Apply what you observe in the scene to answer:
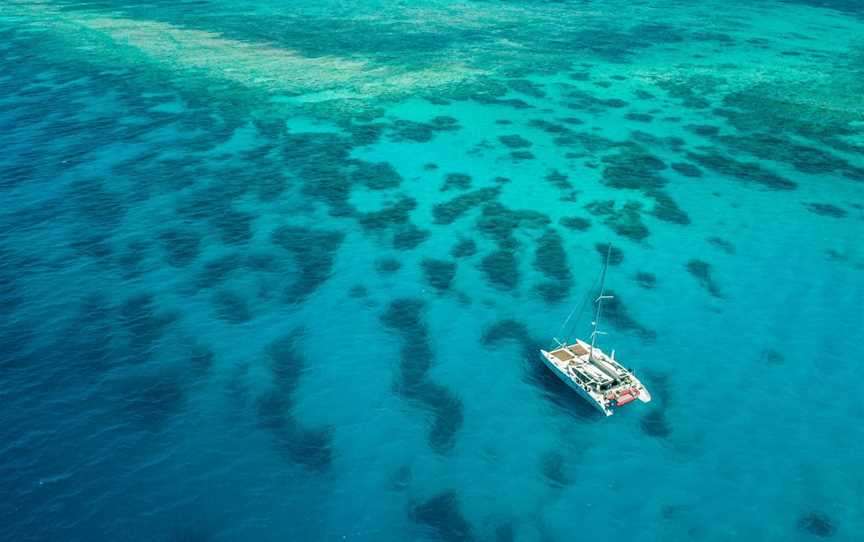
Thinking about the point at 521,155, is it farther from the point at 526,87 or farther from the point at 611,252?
the point at 526,87

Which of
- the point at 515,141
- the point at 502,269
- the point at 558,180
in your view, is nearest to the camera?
the point at 502,269

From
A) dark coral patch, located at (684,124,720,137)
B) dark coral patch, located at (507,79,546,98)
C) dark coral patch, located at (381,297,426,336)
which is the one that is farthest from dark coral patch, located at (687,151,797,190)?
dark coral patch, located at (381,297,426,336)

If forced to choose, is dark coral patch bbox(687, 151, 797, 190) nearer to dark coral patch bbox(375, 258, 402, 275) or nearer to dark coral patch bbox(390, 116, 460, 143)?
dark coral patch bbox(390, 116, 460, 143)

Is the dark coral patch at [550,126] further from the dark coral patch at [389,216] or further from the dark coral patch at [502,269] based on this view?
the dark coral patch at [502,269]

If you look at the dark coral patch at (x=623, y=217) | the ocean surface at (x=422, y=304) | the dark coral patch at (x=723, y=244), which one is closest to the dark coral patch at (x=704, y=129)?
the ocean surface at (x=422, y=304)

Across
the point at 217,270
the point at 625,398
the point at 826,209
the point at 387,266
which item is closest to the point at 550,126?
the point at 826,209

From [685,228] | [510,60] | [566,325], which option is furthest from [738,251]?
[510,60]

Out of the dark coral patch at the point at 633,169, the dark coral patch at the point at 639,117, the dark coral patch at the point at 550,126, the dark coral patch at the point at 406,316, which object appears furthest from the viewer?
the dark coral patch at the point at 639,117
